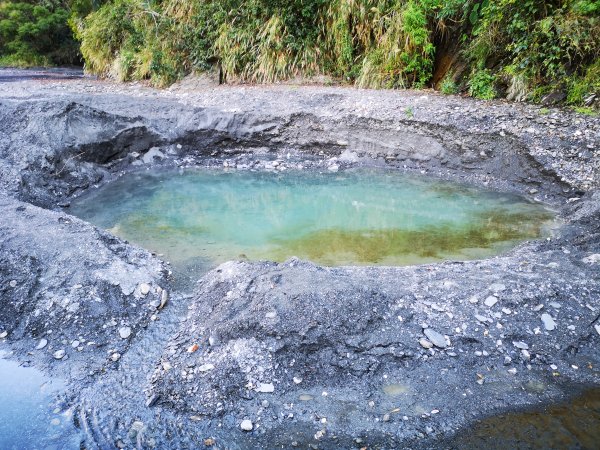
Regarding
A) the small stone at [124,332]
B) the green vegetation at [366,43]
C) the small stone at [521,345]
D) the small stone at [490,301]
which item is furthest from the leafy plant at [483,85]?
the small stone at [124,332]

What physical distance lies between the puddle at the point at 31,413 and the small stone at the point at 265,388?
1093mm

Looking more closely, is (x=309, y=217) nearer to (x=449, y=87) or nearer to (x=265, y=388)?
(x=265, y=388)

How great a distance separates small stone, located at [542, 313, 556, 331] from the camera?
133 inches

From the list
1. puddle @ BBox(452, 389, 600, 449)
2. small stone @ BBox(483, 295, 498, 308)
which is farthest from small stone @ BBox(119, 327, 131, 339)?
small stone @ BBox(483, 295, 498, 308)

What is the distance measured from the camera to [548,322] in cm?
342

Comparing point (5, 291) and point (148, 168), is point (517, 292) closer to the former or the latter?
point (5, 291)

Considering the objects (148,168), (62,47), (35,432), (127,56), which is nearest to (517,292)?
(35,432)

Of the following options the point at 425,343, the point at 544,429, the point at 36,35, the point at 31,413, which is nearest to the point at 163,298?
the point at 31,413

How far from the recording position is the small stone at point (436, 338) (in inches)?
128

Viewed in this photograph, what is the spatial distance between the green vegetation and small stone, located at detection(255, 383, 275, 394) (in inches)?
266

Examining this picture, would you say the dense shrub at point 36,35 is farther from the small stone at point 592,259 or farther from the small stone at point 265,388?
the small stone at point 592,259

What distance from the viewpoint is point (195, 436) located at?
2734mm

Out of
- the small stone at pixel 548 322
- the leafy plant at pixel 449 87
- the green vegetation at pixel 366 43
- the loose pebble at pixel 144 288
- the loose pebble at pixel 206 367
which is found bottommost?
the loose pebble at pixel 206 367

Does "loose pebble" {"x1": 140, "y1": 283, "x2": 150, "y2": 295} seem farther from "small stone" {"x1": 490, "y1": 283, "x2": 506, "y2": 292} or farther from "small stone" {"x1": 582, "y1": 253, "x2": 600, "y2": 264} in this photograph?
"small stone" {"x1": 582, "y1": 253, "x2": 600, "y2": 264}
